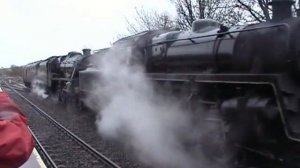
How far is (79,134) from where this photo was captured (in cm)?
1419

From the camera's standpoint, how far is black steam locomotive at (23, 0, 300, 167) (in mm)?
5809

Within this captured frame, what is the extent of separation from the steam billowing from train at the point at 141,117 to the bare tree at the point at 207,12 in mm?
10377

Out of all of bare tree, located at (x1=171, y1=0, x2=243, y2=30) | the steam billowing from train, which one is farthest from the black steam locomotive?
bare tree, located at (x1=171, y1=0, x2=243, y2=30)

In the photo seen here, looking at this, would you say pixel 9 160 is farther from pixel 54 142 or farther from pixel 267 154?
pixel 54 142

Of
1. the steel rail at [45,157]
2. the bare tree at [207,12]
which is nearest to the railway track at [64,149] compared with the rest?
the steel rail at [45,157]

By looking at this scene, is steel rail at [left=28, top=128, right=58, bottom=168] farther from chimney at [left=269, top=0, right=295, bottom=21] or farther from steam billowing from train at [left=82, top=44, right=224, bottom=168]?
chimney at [left=269, top=0, right=295, bottom=21]

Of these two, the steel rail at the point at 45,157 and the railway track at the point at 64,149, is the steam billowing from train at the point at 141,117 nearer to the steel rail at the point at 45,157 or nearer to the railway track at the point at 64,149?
the railway track at the point at 64,149

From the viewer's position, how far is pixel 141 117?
1118cm

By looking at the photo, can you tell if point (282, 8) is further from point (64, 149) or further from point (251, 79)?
point (64, 149)

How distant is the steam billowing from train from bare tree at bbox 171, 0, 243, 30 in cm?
1038

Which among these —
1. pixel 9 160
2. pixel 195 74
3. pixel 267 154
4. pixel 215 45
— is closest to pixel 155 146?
pixel 195 74

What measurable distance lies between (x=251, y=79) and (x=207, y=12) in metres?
20.0

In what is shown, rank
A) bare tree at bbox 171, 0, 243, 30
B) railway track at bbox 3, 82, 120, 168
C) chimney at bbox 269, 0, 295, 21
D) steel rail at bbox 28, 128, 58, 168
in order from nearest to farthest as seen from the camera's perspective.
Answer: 1. chimney at bbox 269, 0, 295, 21
2. steel rail at bbox 28, 128, 58, 168
3. railway track at bbox 3, 82, 120, 168
4. bare tree at bbox 171, 0, 243, 30

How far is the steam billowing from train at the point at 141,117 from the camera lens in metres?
9.05
